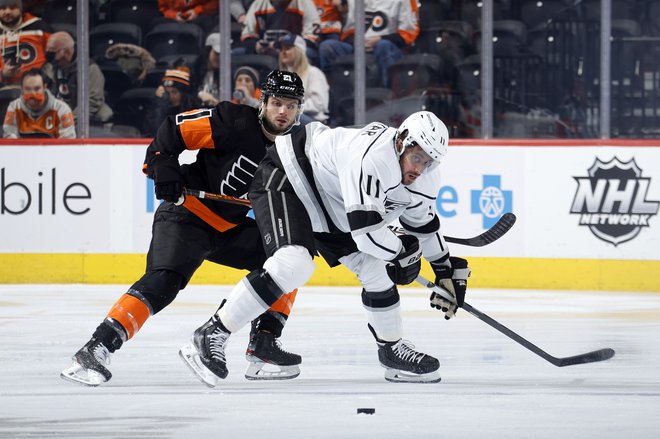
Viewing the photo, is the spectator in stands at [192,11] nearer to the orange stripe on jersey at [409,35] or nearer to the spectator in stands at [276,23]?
the spectator in stands at [276,23]

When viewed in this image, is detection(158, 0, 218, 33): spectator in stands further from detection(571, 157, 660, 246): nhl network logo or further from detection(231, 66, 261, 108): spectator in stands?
detection(571, 157, 660, 246): nhl network logo

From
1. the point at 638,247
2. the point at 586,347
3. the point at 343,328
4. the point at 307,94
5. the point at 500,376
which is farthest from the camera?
the point at 307,94

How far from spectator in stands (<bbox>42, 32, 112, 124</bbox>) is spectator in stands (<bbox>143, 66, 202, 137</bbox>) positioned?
0.32 m

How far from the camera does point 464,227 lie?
7086 mm

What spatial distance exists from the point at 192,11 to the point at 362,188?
443 cm

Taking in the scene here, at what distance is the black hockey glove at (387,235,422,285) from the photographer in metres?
3.66

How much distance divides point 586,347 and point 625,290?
7.59 ft

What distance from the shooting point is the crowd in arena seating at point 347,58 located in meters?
7.28

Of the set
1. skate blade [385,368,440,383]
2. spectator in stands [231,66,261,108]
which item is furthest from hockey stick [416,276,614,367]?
spectator in stands [231,66,261,108]

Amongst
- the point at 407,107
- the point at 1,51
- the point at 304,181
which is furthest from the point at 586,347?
the point at 1,51

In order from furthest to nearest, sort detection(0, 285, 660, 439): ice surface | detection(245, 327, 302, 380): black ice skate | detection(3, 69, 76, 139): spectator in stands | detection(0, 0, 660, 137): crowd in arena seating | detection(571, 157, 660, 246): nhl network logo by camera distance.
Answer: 1. detection(3, 69, 76, 139): spectator in stands
2. detection(0, 0, 660, 137): crowd in arena seating
3. detection(571, 157, 660, 246): nhl network logo
4. detection(245, 327, 302, 380): black ice skate
5. detection(0, 285, 660, 439): ice surface

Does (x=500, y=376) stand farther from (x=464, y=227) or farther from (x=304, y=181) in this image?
(x=464, y=227)

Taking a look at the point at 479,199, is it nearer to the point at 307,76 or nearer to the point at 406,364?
the point at 307,76

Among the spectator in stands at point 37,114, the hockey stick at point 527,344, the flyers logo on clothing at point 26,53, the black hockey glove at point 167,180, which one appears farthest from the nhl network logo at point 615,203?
the black hockey glove at point 167,180
